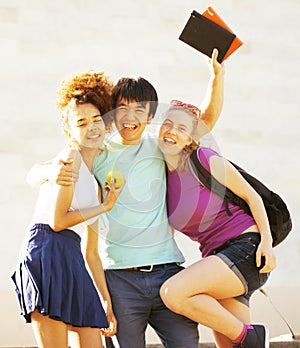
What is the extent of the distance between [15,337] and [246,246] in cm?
226

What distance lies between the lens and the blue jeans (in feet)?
9.31

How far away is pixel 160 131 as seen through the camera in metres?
2.85

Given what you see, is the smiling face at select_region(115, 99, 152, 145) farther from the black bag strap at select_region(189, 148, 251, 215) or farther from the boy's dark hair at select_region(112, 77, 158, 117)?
the black bag strap at select_region(189, 148, 251, 215)

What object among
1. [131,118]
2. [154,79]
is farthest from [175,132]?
[154,79]

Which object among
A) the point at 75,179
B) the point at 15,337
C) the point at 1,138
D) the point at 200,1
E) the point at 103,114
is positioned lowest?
the point at 15,337

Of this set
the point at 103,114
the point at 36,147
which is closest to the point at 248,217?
the point at 103,114

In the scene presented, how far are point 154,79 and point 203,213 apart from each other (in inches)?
88.4

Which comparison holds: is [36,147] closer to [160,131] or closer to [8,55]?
[8,55]

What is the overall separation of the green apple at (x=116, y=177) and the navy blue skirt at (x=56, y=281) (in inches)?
7.9

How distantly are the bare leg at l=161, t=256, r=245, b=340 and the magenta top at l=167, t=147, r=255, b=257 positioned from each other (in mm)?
110

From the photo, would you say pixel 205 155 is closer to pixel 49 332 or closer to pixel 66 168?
pixel 66 168

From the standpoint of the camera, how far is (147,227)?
2846 millimetres

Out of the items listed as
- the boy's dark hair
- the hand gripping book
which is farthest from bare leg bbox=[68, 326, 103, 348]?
the hand gripping book

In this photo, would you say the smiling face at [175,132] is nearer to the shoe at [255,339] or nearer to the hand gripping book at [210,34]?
the hand gripping book at [210,34]
